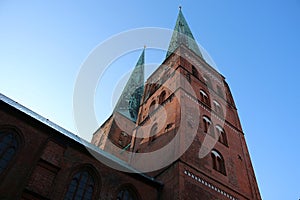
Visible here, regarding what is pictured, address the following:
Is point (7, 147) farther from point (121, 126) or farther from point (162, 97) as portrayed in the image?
point (121, 126)

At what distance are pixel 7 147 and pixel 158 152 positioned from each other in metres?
8.19

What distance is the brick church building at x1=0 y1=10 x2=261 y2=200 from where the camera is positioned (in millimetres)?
11148

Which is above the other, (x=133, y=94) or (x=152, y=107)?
(x=133, y=94)

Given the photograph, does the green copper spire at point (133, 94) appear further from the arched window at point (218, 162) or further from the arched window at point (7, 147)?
the arched window at point (7, 147)

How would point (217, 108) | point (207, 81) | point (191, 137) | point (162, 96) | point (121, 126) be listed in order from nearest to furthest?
point (191, 137) → point (217, 108) → point (162, 96) → point (207, 81) → point (121, 126)

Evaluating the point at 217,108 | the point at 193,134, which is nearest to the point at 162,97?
the point at 217,108

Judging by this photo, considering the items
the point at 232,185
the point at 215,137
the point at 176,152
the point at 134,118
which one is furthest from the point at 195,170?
the point at 134,118

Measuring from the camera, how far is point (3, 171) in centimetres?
1036

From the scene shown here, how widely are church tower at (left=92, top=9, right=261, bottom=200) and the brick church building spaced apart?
58 millimetres

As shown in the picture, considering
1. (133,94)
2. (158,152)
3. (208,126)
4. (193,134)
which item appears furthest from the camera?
(133,94)

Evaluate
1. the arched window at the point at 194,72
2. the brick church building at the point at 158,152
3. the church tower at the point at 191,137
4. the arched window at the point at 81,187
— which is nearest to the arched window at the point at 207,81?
the church tower at the point at 191,137

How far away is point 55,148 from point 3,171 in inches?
91.5

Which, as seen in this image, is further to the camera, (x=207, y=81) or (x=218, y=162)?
(x=207, y=81)

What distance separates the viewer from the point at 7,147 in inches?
436
